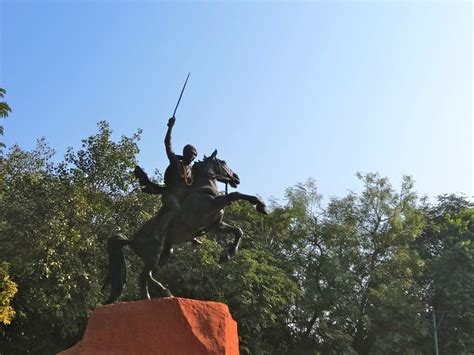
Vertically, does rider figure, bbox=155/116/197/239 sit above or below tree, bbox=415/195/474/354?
below

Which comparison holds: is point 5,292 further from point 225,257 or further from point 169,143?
point 225,257

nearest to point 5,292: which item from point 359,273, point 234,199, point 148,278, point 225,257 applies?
point 148,278

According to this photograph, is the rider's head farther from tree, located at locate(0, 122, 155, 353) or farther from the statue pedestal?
tree, located at locate(0, 122, 155, 353)

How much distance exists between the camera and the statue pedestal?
7262 millimetres

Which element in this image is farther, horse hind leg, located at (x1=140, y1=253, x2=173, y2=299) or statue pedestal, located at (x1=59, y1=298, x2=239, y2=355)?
horse hind leg, located at (x1=140, y1=253, x2=173, y2=299)

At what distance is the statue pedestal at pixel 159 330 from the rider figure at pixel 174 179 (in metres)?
1.38

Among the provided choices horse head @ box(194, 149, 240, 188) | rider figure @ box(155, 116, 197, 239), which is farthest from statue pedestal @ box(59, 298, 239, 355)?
horse head @ box(194, 149, 240, 188)

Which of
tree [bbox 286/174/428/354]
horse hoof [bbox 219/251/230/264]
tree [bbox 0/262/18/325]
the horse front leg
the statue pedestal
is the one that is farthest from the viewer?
tree [bbox 286/174/428/354]

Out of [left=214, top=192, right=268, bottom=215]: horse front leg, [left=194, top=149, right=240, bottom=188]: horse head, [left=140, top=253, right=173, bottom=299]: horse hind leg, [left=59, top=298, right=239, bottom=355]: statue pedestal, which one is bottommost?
[left=59, top=298, right=239, bottom=355]: statue pedestal

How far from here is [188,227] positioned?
8.49 metres

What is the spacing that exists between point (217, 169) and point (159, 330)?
8.48 feet

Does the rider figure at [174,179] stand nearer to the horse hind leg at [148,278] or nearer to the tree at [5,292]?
the horse hind leg at [148,278]

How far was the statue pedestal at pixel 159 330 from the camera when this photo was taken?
23.8 feet

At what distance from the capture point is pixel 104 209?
18.1 metres
